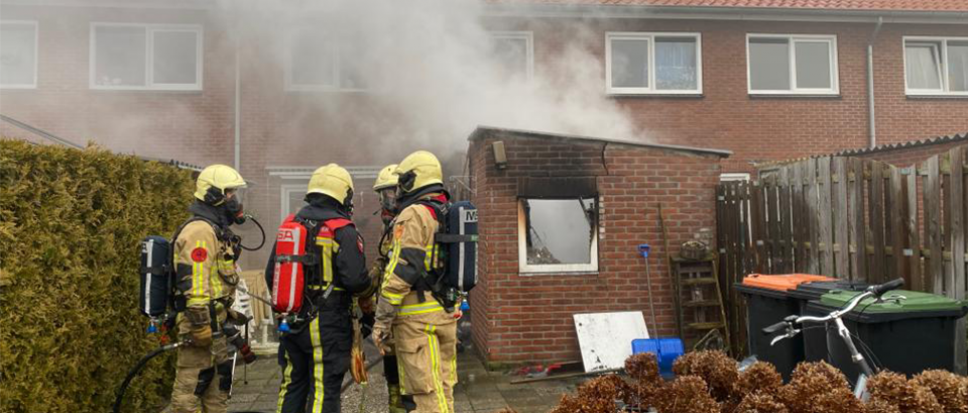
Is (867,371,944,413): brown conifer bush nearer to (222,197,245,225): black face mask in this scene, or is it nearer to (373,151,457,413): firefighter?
(373,151,457,413): firefighter

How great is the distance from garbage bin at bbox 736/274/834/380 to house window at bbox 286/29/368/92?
300 inches

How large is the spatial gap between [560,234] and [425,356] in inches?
123

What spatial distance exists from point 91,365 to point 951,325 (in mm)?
5147

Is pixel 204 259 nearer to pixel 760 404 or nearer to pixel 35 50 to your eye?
pixel 760 404

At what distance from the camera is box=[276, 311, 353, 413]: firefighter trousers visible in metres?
3.65

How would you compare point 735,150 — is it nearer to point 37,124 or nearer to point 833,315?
point 833,315

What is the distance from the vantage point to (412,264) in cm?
355

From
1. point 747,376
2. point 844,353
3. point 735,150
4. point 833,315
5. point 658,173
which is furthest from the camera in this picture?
point 735,150

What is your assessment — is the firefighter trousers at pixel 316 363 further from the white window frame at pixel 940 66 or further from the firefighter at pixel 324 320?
the white window frame at pixel 940 66

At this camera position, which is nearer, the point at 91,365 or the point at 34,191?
the point at 34,191

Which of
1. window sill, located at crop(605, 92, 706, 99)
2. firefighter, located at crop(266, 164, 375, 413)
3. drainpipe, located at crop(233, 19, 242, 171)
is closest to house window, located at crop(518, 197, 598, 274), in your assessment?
firefighter, located at crop(266, 164, 375, 413)

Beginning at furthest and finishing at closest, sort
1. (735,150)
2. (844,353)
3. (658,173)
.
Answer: (735,150) < (658,173) < (844,353)

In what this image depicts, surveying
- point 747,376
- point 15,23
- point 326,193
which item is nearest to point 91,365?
point 326,193

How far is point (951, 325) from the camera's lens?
3.24 m
